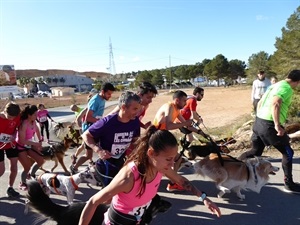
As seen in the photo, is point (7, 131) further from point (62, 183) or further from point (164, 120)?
point (164, 120)

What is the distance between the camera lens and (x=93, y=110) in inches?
223

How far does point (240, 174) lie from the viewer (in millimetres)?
4465

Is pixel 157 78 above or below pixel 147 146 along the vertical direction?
below

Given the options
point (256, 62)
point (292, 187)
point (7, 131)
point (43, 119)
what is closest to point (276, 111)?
point (292, 187)

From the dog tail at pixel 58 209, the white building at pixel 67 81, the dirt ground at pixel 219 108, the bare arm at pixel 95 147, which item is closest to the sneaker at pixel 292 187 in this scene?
the bare arm at pixel 95 147

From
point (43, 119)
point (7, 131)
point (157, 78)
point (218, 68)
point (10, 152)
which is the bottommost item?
point (157, 78)

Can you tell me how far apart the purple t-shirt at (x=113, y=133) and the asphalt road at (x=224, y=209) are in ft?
4.09

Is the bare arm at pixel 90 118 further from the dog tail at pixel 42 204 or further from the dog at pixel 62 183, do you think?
the dog tail at pixel 42 204

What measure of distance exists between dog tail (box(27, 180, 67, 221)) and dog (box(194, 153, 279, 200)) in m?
2.61

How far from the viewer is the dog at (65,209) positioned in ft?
8.30

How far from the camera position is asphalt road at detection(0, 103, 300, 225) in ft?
12.9

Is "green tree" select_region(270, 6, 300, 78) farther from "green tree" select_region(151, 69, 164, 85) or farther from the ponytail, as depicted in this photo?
"green tree" select_region(151, 69, 164, 85)

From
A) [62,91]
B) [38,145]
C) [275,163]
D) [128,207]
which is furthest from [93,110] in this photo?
[62,91]

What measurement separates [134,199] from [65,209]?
2.41 feet
